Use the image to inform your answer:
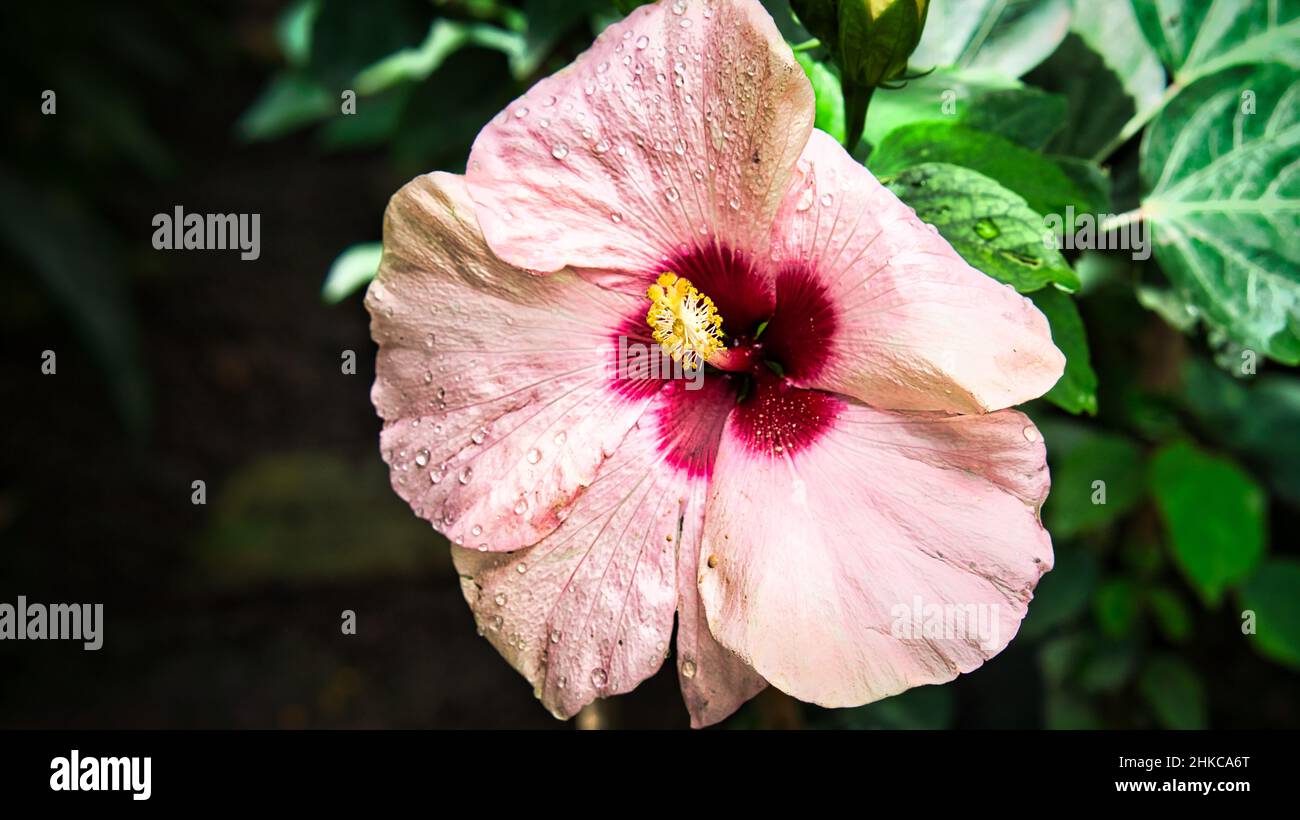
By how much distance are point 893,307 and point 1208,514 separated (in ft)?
3.12

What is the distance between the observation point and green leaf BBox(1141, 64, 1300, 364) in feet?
3.14

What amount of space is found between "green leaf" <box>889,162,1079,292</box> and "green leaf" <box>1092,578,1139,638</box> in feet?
3.40

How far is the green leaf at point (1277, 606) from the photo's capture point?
1523 millimetres

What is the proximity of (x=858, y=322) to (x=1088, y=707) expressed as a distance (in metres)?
1.28

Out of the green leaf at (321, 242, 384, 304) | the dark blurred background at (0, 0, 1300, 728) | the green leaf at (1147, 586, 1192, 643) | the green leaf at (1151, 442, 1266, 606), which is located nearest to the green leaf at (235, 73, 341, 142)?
the dark blurred background at (0, 0, 1300, 728)

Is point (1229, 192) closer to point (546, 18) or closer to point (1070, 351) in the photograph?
point (1070, 351)

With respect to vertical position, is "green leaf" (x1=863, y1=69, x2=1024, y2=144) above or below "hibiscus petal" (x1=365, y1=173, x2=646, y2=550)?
above

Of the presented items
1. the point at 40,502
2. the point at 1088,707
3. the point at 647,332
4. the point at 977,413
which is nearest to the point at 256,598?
the point at 40,502

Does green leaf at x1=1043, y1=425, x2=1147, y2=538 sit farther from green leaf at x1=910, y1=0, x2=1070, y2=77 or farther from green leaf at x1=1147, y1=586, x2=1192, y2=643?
green leaf at x1=910, y1=0, x2=1070, y2=77

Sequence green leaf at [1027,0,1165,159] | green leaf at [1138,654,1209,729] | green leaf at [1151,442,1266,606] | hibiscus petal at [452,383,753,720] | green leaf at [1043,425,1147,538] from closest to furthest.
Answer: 1. hibiscus petal at [452,383,753,720]
2. green leaf at [1027,0,1165,159]
3. green leaf at [1151,442,1266,606]
4. green leaf at [1043,425,1147,538]
5. green leaf at [1138,654,1209,729]

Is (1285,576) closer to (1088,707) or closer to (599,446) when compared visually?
(1088,707)

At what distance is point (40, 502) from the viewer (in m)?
2.81

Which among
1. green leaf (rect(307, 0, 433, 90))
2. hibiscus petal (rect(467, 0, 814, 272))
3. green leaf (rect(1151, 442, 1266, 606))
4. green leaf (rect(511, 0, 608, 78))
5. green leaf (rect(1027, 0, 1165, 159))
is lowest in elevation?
green leaf (rect(1151, 442, 1266, 606))

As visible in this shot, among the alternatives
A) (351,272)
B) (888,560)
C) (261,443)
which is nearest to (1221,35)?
(888,560)
